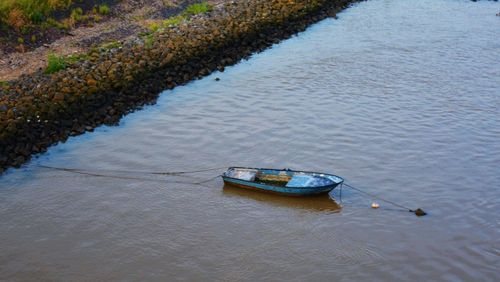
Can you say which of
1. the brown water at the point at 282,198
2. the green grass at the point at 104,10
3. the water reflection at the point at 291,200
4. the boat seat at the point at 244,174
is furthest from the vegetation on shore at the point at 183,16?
the water reflection at the point at 291,200

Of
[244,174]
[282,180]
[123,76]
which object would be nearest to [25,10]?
[123,76]

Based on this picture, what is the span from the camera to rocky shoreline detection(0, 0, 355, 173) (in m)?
18.9

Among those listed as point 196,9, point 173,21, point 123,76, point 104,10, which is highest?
point 104,10

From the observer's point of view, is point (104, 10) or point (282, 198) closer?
point (282, 198)

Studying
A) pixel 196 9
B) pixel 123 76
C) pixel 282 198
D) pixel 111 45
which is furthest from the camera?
pixel 196 9

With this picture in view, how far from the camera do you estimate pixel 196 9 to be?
1265 inches

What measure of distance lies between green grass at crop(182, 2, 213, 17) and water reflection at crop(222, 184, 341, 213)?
16.6 metres

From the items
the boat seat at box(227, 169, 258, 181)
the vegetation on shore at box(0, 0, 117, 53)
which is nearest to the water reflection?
the boat seat at box(227, 169, 258, 181)

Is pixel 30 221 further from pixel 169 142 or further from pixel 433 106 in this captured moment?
pixel 433 106

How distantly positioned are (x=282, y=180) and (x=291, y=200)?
2.48 ft

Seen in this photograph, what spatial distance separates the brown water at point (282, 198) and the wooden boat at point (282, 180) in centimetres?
33

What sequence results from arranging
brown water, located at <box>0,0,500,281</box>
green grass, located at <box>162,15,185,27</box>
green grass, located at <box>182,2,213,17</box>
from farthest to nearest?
green grass, located at <box>182,2,213,17</box>, green grass, located at <box>162,15,185,27</box>, brown water, located at <box>0,0,500,281</box>

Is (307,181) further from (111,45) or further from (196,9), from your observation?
(196,9)

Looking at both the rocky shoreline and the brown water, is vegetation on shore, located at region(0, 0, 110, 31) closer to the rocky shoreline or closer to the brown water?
the rocky shoreline
